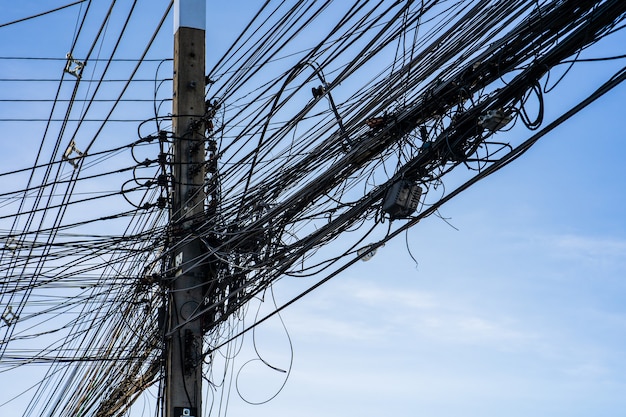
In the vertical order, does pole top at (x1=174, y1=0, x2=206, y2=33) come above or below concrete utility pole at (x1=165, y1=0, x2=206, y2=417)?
above

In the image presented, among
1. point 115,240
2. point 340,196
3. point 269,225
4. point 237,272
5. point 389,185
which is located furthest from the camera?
point 115,240

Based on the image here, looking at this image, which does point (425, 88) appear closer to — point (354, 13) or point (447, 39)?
point (447, 39)

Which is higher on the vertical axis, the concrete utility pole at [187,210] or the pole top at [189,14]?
the pole top at [189,14]

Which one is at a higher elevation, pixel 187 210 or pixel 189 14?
pixel 189 14

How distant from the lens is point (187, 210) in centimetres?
842

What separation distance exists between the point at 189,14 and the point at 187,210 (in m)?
1.93

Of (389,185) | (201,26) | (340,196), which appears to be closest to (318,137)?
(340,196)

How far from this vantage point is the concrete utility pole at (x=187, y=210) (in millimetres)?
8102

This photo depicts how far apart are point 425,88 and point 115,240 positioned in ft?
12.3

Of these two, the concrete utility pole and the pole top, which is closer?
the concrete utility pole

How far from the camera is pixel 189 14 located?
29.6 ft

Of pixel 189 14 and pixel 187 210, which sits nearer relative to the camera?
pixel 187 210

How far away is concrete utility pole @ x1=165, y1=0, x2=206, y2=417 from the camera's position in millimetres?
8102

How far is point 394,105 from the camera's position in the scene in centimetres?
615
